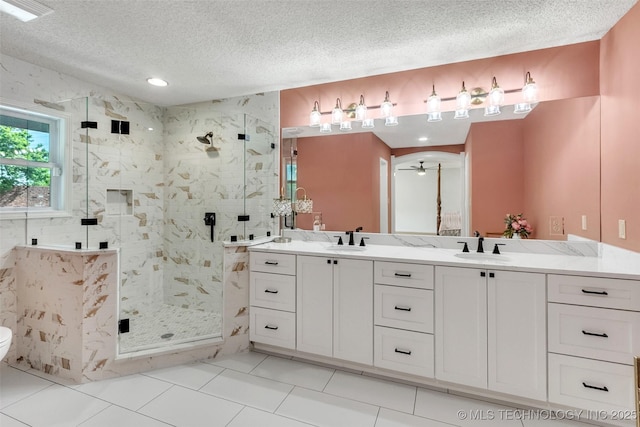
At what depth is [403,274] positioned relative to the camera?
199 centimetres

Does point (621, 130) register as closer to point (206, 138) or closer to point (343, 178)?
point (343, 178)

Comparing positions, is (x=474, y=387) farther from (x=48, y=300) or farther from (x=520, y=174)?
(x=48, y=300)

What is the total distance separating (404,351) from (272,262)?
117cm

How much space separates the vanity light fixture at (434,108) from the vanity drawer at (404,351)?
1.69 meters

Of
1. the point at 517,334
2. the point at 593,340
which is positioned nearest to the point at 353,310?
the point at 517,334

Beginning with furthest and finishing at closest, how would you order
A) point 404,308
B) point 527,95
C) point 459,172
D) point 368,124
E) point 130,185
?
1. point 130,185
2. point 368,124
3. point 459,172
4. point 527,95
5. point 404,308

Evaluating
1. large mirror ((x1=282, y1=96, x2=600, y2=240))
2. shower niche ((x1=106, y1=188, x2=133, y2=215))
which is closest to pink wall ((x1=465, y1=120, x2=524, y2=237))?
large mirror ((x1=282, y1=96, x2=600, y2=240))

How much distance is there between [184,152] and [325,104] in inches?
65.0

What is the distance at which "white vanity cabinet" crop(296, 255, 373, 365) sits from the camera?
2.10 m

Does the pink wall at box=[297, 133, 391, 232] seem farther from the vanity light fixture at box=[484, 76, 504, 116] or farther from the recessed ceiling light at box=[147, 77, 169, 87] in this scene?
the recessed ceiling light at box=[147, 77, 169, 87]

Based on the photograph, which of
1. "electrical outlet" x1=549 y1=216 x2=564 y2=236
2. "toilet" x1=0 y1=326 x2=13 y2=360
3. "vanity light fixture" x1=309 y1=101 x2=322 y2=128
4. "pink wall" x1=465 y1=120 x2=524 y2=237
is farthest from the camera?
"vanity light fixture" x1=309 y1=101 x2=322 y2=128

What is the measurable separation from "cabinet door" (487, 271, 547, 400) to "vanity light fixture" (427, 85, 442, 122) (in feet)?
4.37

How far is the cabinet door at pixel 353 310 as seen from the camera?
6.85 feet

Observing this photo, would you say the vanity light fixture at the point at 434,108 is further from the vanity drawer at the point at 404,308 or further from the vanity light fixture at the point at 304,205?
the vanity drawer at the point at 404,308
